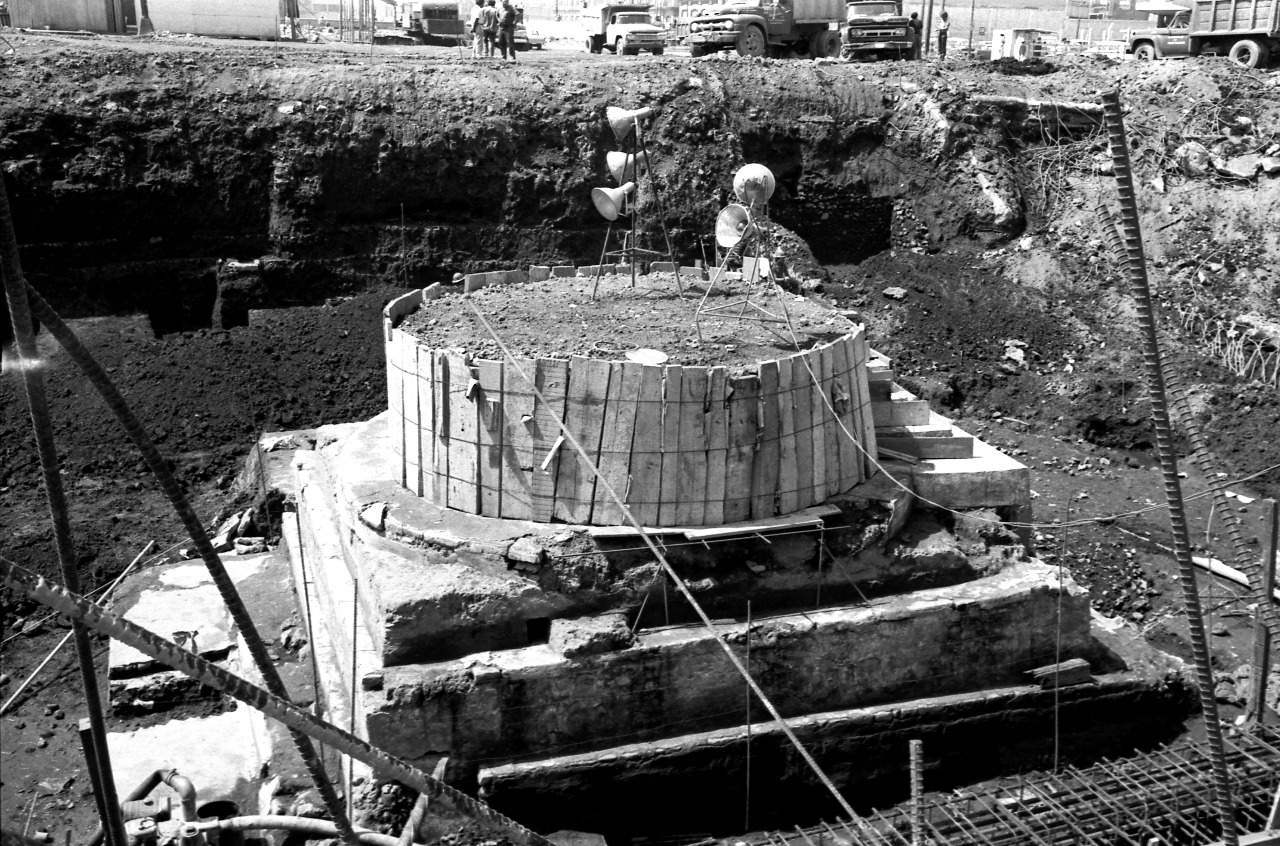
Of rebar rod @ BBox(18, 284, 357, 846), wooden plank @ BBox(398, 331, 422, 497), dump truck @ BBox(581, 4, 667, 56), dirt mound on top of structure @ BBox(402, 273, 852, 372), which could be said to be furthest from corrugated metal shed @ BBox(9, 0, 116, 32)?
rebar rod @ BBox(18, 284, 357, 846)

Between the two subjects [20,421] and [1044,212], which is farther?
[1044,212]

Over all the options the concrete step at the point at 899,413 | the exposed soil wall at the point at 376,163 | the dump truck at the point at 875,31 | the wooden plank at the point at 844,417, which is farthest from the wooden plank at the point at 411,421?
the dump truck at the point at 875,31

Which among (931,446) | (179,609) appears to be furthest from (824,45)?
(179,609)

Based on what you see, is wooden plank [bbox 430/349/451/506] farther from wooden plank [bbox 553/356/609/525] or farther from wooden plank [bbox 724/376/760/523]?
wooden plank [bbox 724/376/760/523]

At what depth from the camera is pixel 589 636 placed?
7.87m

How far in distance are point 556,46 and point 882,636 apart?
32.5 meters

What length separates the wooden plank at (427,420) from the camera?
8555 millimetres

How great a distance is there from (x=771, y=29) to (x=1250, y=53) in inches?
363

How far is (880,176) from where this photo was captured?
64.3 feet

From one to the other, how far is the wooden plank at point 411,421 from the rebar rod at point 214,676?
15.4 feet

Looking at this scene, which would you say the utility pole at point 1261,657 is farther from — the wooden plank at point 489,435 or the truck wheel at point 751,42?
the truck wheel at point 751,42

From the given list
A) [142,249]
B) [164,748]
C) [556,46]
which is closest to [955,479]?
[164,748]

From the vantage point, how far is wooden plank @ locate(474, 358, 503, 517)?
8.23m

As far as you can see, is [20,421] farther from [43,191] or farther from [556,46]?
[556,46]
